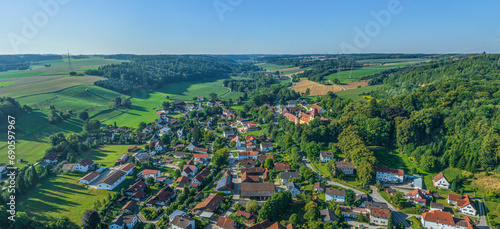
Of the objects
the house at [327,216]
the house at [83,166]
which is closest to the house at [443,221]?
the house at [327,216]

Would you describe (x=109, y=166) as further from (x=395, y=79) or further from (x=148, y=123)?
(x=395, y=79)

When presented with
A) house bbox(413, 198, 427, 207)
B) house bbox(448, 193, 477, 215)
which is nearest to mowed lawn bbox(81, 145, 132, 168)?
house bbox(413, 198, 427, 207)

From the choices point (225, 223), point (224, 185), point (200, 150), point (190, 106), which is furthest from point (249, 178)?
point (190, 106)

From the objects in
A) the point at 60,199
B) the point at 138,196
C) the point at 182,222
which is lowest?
the point at 138,196

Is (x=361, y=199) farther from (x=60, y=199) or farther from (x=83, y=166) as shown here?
(x=83, y=166)

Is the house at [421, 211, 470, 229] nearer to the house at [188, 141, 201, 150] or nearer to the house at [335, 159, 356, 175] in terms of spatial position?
the house at [335, 159, 356, 175]
